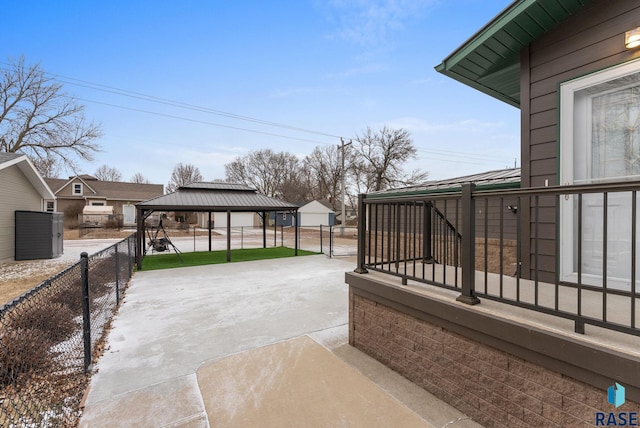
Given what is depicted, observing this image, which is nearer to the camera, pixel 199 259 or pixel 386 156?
pixel 199 259

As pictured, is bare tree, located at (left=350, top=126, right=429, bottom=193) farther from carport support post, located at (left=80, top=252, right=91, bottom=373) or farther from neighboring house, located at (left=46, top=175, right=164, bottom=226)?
carport support post, located at (left=80, top=252, right=91, bottom=373)

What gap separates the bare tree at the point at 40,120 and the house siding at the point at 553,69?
23.1 metres

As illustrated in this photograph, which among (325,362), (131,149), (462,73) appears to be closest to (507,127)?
(462,73)

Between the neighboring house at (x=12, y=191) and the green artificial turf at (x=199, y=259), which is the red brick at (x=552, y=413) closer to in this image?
the green artificial turf at (x=199, y=259)

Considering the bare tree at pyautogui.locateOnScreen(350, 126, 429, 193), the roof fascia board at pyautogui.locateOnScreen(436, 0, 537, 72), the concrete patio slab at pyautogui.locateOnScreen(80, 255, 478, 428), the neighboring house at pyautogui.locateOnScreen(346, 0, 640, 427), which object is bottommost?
the concrete patio slab at pyautogui.locateOnScreen(80, 255, 478, 428)

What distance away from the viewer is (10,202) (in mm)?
10445

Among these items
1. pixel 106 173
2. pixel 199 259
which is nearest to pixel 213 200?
pixel 199 259

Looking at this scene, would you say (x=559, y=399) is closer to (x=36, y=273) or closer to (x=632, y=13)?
(x=632, y=13)

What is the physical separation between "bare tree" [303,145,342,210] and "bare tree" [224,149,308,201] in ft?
6.61

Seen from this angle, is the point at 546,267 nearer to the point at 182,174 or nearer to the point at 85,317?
the point at 85,317

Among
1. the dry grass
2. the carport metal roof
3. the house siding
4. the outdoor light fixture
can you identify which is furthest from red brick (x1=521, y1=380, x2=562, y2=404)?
the carport metal roof

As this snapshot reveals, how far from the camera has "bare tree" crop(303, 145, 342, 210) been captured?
36.8m

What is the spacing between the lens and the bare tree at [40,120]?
56.7 ft

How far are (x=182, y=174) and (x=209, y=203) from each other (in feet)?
122
